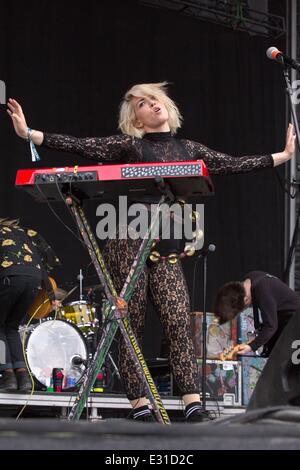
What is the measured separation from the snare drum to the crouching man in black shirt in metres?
1.12

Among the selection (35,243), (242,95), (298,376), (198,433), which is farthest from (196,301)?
(198,433)

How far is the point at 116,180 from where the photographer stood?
2883 millimetres

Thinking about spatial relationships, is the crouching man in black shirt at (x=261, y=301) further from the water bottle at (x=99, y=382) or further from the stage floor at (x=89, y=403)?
the water bottle at (x=99, y=382)

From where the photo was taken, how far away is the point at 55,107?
724 centimetres

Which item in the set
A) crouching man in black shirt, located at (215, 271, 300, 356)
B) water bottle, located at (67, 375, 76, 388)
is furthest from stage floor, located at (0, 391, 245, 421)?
crouching man in black shirt, located at (215, 271, 300, 356)

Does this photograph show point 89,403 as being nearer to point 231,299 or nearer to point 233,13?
point 231,299

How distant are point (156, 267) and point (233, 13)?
17.3 ft

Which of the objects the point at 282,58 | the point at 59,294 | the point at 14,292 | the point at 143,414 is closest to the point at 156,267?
the point at 143,414

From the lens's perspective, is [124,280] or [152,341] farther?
[152,341]

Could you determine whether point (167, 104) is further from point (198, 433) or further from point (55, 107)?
point (55, 107)

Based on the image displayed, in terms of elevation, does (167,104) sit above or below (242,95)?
below

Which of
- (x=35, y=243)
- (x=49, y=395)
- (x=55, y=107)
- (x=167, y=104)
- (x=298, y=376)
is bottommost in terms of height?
(x=49, y=395)

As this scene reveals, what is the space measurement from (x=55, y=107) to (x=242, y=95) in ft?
6.19
